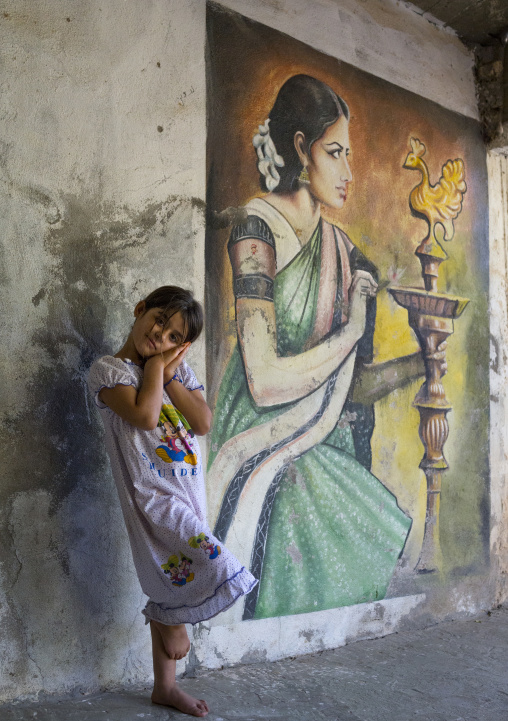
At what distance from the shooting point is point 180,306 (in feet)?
7.30

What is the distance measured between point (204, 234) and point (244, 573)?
1.37 meters

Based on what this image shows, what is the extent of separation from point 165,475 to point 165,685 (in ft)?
2.31

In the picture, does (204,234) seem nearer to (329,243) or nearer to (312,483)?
(329,243)

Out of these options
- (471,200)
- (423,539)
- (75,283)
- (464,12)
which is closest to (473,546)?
(423,539)

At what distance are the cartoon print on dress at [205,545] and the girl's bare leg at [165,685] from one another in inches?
14.2

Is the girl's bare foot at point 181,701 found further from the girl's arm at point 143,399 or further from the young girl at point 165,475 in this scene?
the girl's arm at point 143,399

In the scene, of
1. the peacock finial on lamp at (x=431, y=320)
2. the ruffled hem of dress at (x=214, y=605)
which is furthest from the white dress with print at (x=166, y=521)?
the peacock finial on lamp at (x=431, y=320)

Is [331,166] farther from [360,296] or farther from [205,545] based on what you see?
[205,545]

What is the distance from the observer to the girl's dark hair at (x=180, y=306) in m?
2.22

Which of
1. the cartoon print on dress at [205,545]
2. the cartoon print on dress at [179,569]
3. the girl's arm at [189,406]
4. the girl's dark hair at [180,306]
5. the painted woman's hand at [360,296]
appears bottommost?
the cartoon print on dress at [179,569]

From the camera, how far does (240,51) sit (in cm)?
296

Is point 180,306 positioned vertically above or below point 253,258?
below

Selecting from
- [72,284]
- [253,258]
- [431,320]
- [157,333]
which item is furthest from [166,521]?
[431,320]

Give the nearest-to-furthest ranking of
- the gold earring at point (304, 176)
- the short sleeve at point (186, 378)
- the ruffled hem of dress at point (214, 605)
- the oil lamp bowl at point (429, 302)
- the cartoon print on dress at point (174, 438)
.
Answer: the ruffled hem of dress at point (214, 605) < the cartoon print on dress at point (174, 438) < the short sleeve at point (186, 378) < the gold earring at point (304, 176) < the oil lamp bowl at point (429, 302)
